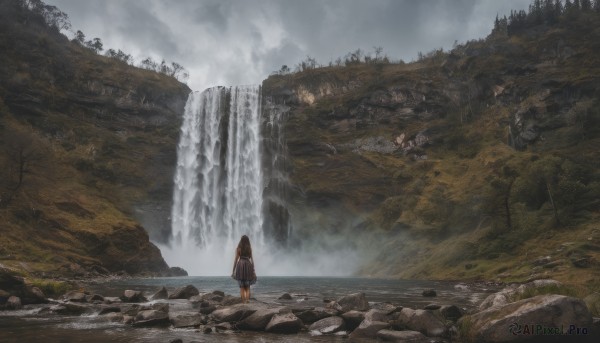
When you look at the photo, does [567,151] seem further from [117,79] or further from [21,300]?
[117,79]

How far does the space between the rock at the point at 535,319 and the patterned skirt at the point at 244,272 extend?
23.9ft

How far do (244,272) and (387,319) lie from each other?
478 centimetres

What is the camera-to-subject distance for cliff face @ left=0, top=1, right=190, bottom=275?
4716 cm

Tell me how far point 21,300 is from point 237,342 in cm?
1110

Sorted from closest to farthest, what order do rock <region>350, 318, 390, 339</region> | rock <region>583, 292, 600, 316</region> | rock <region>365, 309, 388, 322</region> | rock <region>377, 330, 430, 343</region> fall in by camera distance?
rock <region>583, 292, 600, 316</region> < rock <region>377, 330, 430, 343</region> < rock <region>350, 318, 390, 339</region> < rock <region>365, 309, 388, 322</region>

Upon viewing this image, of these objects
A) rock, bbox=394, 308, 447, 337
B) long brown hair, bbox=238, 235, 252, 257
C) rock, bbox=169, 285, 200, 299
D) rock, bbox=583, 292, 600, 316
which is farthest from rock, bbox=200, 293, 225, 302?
rock, bbox=583, 292, 600, 316

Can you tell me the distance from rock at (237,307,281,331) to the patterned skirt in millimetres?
2404

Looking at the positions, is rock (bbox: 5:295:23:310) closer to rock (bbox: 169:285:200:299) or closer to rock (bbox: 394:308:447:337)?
rock (bbox: 169:285:200:299)

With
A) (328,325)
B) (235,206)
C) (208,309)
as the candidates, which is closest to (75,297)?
(208,309)

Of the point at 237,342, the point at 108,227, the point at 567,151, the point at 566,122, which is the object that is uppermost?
the point at 566,122

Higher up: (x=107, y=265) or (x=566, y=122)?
(x=566, y=122)

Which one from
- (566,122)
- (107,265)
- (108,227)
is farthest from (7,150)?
→ (566,122)

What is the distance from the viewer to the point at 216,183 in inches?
2881

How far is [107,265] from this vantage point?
1924 inches
